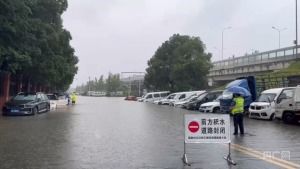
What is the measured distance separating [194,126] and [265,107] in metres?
16.9

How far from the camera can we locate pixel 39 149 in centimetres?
1317

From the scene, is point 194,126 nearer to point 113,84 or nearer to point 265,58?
point 265,58

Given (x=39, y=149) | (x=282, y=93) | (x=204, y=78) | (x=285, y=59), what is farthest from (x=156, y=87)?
(x=39, y=149)

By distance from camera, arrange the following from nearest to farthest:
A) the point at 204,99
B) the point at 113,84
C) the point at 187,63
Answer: the point at 204,99
the point at 187,63
the point at 113,84

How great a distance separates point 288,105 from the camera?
76.8 feet

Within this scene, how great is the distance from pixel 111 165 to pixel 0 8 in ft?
68.9

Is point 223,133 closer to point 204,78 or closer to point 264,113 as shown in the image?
point 264,113

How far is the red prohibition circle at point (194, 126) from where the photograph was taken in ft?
35.8

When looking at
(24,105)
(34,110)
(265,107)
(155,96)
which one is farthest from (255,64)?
(24,105)

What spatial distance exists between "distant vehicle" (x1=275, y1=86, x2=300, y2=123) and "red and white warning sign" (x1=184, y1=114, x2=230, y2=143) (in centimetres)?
1261

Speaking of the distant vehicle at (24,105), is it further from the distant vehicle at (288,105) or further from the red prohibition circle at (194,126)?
the red prohibition circle at (194,126)

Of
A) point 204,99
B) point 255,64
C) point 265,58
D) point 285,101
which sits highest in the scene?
point 265,58

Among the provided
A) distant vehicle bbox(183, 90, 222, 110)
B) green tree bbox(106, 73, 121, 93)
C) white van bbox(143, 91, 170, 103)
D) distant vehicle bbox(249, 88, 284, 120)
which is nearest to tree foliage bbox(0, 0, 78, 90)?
distant vehicle bbox(183, 90, 222, 110)

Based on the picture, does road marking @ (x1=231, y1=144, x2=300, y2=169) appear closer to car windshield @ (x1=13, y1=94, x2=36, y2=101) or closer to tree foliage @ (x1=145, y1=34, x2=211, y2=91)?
car windshield @ (x1=13, y1=94, x2=36, y2=101)
